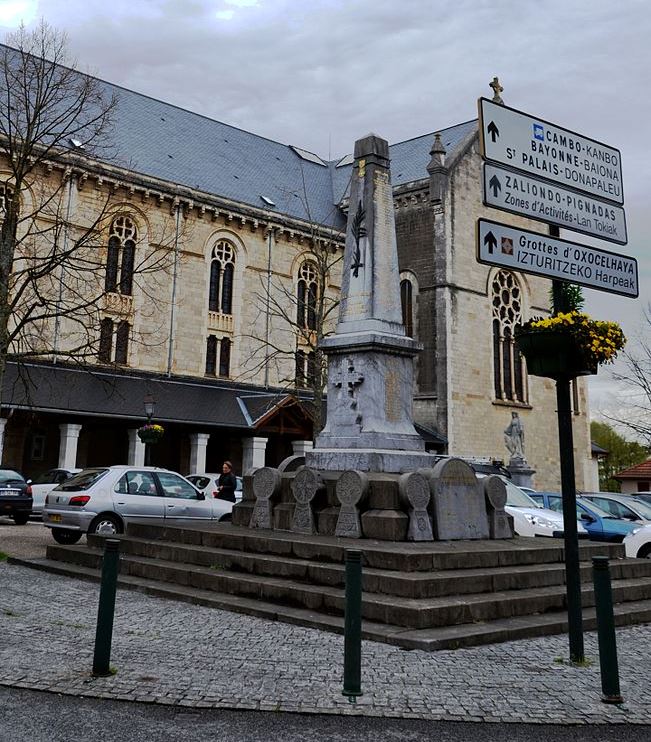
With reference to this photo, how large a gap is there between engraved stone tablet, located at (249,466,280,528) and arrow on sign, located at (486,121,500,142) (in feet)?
19.4

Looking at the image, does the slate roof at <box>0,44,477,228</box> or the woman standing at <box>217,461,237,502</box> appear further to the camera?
the slate roof at <box>0,44,477,228</box>

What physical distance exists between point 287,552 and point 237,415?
20282 millimetres

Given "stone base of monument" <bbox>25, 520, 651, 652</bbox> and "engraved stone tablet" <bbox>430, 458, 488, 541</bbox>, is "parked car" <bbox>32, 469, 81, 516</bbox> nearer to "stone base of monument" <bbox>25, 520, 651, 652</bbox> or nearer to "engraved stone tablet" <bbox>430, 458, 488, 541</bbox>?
"stone base of monument" <bbox>25, 520, 651, 652</bbox>

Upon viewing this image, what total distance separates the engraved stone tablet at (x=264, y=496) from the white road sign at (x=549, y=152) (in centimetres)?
583

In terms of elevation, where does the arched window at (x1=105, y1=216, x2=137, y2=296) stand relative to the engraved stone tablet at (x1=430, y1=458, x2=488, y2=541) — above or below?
above

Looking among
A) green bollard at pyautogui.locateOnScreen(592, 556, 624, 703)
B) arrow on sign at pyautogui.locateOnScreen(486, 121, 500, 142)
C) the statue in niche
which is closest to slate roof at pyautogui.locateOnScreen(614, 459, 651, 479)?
the statue in niche

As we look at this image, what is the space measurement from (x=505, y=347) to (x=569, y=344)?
32.0m

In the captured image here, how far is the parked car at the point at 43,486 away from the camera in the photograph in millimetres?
20453

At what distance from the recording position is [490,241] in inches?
247

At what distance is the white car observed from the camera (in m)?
13.6

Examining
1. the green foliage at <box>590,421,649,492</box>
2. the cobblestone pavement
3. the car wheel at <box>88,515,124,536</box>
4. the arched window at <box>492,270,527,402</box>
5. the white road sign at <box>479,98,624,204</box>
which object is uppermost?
the arched window at <box>492,270,527,402</box>

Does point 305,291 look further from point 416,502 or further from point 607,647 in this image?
point 607,647

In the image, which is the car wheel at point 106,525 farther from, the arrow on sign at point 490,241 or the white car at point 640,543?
the arrow on sign at point 490,241

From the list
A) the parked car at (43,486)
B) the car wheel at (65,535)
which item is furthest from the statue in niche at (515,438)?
the car wheel at (65,535)
